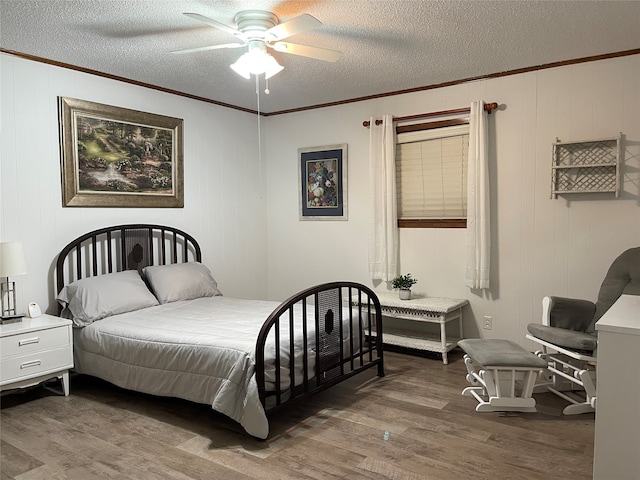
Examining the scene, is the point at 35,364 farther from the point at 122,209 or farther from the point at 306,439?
the point at 306,439

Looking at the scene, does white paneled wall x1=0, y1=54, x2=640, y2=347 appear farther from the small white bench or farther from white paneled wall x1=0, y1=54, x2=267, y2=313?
the small white bench

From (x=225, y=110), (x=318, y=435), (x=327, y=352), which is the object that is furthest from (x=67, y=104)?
(x=318, y=435)

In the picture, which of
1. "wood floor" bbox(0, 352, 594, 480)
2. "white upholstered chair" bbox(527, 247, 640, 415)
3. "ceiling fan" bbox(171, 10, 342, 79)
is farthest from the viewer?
"white upholstered chair" bbox(527, 247, 640, 415)

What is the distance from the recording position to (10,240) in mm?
3711

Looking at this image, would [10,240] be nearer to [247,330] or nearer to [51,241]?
[51,241]

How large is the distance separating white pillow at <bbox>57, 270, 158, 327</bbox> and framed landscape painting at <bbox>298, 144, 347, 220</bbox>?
2168 mm

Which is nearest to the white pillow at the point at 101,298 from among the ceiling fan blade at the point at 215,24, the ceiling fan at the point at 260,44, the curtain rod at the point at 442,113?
the ceiling fan at the point at 260,44

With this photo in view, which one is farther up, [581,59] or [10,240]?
[581,59]

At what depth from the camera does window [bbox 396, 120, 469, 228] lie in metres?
4.70

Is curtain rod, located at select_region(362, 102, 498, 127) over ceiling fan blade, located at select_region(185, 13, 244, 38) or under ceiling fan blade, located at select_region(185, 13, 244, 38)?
under

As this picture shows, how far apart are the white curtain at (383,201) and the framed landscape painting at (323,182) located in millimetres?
436

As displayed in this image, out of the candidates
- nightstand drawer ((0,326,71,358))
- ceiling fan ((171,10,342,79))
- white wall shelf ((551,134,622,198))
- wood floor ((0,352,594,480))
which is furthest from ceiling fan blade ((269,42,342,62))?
nightstand drawer ((0,326,71,358))

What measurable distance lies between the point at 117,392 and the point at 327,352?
1610mm

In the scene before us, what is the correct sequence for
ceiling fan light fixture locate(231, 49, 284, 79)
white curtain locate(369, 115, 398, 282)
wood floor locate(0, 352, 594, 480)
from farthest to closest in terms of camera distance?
1. white curtain locate(369, 115, 398, 282)
2. ceiling fan light fixture locate(231, 49, 284, 79)
3. wood floor locate(0, 352, 594, 480)
